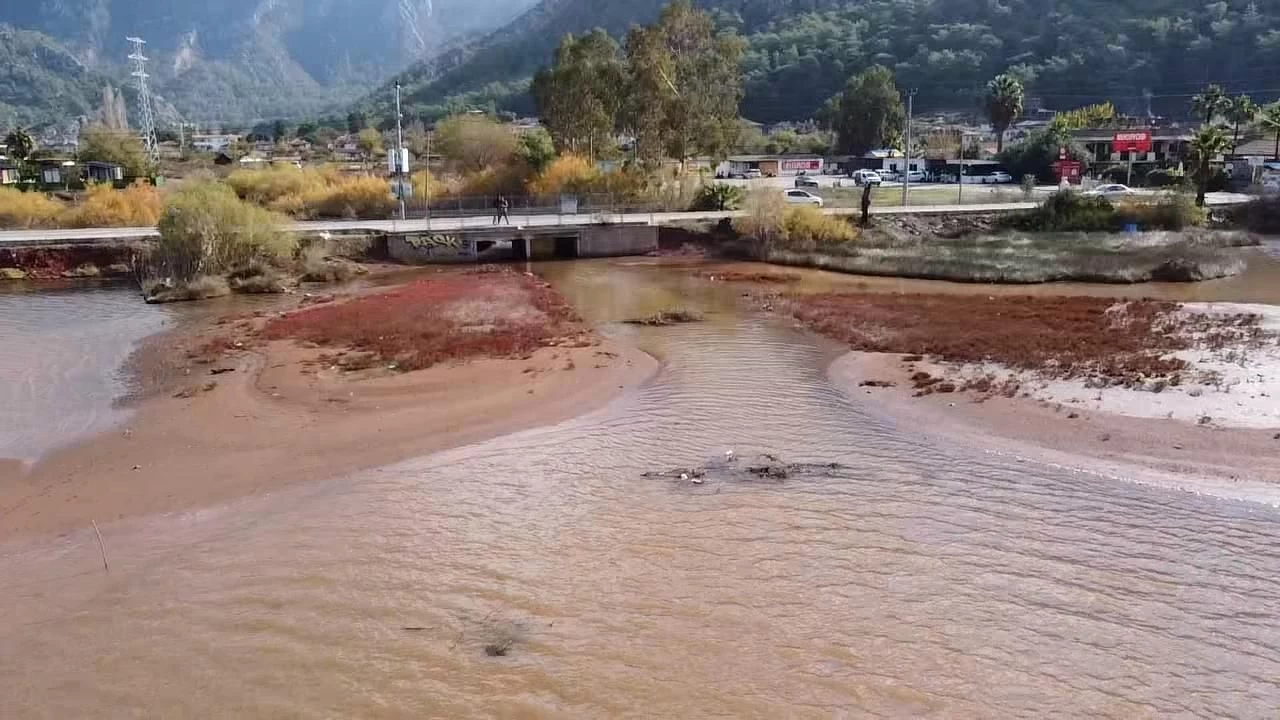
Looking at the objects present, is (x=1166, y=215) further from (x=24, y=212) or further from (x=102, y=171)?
(x=102, y=171)

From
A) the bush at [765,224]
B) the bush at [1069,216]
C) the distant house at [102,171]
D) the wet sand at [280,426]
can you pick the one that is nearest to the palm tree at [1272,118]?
the bush at [1069,216]

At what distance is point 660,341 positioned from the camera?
2792 centimetres

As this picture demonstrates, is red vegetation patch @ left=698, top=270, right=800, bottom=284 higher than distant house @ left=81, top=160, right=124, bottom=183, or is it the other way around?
distant house @ left=81, top=160, right=124, bottom=183

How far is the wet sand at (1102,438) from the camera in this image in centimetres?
1566

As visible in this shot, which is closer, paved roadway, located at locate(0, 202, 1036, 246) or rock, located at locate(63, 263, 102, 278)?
rock, located at locate(63, 263, 102, 278)

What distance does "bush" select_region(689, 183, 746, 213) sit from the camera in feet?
198

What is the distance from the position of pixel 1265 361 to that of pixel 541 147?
2057 inches

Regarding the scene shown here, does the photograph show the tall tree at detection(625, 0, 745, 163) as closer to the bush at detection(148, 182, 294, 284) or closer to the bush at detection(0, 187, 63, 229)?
the bush at detection(148, 182, 294, 284)

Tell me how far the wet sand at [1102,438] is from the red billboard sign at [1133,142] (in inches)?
2981

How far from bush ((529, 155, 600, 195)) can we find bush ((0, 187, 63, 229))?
96.4ft

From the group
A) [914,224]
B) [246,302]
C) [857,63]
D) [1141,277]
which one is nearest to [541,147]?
[914,224]

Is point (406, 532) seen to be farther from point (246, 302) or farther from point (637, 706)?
point (246, 302)

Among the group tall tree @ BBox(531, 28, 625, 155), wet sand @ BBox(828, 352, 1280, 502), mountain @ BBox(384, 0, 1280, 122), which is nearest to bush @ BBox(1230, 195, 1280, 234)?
tall tree @ BBox(531, 28, 625, 155)

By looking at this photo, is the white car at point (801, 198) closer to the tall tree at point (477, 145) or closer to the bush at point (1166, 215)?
the bush at point (1166, 215)
